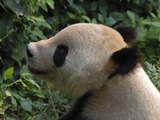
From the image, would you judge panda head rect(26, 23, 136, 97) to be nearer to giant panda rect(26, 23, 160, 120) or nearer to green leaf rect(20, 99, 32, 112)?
giant panda rect(26, 23, 160, 120)

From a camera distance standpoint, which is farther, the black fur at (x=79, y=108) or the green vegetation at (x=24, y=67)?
the green vegetation at (x=24, y=67)

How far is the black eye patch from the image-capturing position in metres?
4.61

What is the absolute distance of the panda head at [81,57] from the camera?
14.8 feet

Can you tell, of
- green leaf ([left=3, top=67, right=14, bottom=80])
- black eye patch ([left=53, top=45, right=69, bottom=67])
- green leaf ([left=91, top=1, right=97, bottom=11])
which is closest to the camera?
black eye patch ([left=53, top=45, right=69, bottom=67])

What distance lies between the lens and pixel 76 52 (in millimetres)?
4559

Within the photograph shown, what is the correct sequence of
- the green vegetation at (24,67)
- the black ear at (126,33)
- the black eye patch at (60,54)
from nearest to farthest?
1. the black eye patch at (60,54)
2. the black ear at (126,33)
3. the green vegetation at (24,67)

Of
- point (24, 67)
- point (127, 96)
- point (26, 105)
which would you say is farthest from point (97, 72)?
point (24, 67)

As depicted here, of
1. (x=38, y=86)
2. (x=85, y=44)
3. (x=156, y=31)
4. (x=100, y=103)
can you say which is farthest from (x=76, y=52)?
(x=156, y=31)

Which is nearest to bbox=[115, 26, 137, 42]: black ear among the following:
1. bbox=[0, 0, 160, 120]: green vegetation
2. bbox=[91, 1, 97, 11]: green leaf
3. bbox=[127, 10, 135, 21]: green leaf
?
bbox=[0, 0, 160, 120]: green vegetation

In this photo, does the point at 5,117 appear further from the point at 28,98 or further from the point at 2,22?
the point at 2,22

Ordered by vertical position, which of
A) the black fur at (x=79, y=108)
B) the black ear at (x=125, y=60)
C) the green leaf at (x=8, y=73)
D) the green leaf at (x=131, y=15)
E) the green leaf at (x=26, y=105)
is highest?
the black ear at (x=125, y=60)

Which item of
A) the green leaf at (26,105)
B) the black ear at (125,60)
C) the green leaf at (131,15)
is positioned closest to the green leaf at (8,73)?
the green leaf at (26,105)

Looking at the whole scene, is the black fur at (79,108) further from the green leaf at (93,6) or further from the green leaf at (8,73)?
the green leaf at (93,6)

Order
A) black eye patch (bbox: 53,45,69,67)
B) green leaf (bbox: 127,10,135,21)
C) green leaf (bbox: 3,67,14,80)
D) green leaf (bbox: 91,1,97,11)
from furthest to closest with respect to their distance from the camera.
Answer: green leaf (bbox: 91,1,97,11)
green leaf (bbox: 127,10,135,21)
green leaf (bbox: 3,67,14,80)
black eye patch (bbox: 53,45,69,67)
